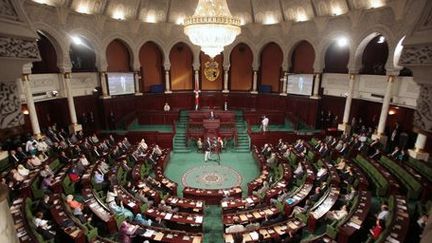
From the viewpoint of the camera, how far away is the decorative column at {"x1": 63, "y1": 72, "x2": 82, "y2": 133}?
16.7 meters

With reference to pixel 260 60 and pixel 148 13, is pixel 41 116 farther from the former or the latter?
pixel 260 60

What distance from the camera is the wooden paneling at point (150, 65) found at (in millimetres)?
22234

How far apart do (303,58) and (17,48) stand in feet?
70.4

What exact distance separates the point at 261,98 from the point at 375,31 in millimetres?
10068

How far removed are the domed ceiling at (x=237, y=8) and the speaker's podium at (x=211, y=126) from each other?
8987 mm

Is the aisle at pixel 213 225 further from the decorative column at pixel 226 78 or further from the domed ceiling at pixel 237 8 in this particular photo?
the domed ceiling at pixel 237 8

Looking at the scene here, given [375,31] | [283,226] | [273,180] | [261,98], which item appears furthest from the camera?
[261,98]

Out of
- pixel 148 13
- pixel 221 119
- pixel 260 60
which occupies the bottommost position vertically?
pixel 221 119

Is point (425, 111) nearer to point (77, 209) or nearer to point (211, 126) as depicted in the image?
point (77, 209)

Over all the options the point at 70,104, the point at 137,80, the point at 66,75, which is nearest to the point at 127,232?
the point at 70,104

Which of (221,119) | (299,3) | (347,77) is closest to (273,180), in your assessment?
(221,119)

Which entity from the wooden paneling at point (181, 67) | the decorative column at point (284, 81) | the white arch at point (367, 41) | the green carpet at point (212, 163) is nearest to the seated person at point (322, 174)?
the green carpet at point (212, 163)

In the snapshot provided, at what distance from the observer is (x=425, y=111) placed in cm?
238

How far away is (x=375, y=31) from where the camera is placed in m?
14.9
